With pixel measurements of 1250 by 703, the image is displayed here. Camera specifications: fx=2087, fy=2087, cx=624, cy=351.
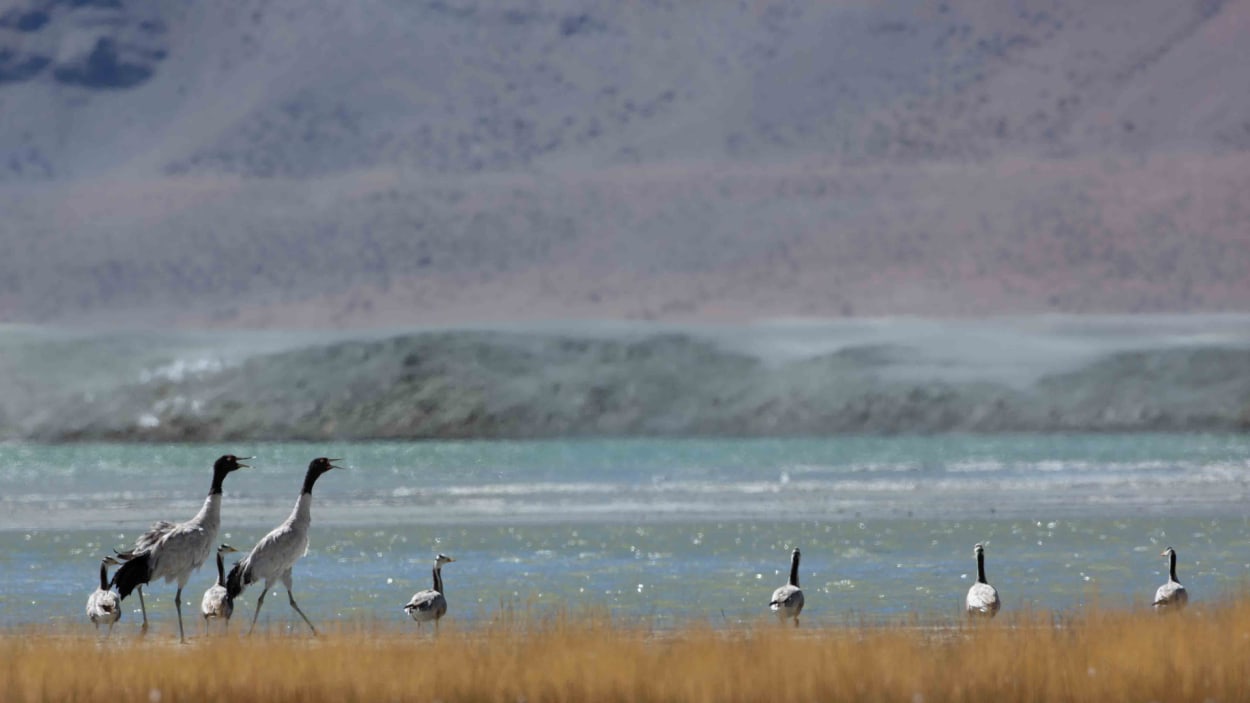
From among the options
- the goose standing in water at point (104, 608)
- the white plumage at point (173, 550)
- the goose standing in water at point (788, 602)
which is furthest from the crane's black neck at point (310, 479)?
the goose standing in water at point (788, 602)

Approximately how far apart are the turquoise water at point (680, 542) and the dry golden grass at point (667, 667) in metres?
2.48

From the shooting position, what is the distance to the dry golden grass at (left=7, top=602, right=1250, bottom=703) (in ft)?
51.1

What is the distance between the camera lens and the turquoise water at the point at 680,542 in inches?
1050

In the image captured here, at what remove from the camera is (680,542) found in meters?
40.8

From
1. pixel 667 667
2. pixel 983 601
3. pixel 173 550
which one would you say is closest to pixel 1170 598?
pixel 983 601

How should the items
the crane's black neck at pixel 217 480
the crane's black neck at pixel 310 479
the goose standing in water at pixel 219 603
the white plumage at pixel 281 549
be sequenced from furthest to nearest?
1. the goose standing in water at pixel 219 603
2. the crane's black neck at pixel 310 479
3. the white plumage at pixel 281 549
4. the crane's black neck at pixel 217 480

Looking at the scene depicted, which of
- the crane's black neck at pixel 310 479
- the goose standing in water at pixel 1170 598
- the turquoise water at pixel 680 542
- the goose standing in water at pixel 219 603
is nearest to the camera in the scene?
the crane's black neck at pixel 310 479

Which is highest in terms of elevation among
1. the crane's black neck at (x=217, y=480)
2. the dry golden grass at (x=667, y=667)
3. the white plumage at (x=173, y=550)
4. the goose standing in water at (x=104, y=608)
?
A: the crane's black neck at (x=217, y=480)

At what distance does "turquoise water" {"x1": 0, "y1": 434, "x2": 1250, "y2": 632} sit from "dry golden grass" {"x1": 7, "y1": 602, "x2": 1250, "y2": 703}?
248 centimetres

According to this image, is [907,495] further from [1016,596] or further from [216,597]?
[216,597]

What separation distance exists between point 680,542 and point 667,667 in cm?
2443

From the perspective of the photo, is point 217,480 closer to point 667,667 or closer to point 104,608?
point 104,608

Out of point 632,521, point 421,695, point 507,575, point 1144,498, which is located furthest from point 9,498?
point 421,695

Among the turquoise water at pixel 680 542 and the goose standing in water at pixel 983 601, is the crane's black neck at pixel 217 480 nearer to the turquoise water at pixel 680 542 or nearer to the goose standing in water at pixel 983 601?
the turquoise water at pixel 680 542
